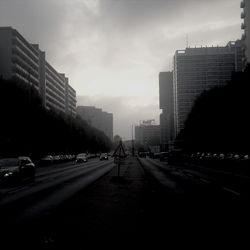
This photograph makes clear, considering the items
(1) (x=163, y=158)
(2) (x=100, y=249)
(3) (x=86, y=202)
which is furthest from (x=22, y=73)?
(2) (x=100, y=249)

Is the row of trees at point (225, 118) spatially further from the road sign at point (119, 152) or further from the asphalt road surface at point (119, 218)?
the asphalt road surface at point (119, 218)

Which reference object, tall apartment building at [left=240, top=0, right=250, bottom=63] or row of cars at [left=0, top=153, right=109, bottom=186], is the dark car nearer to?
row of cars at [left=0, top=153, right=109, bottom=186]

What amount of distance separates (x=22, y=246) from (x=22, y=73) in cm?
11546

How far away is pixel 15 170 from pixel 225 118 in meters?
55.7

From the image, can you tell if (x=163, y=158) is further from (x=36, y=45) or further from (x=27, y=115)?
(x=36, y=45)

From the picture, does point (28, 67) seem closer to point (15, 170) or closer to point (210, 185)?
point (15, 170)

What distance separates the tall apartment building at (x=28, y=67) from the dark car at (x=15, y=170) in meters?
52.8

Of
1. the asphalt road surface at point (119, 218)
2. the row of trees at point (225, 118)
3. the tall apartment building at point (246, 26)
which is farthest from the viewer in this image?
the tall apartment building at point (246, 26)

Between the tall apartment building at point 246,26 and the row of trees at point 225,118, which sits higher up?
the tall apartment building at point 246,26

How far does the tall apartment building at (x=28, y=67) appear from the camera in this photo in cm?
11225

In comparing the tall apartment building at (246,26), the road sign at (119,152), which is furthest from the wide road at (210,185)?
the tall apartment building at (246,26)

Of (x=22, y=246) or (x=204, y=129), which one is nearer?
(x=22, y=246)

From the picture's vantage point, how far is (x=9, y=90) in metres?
64.1

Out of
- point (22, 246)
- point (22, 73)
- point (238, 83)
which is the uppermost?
point (22, 73)
